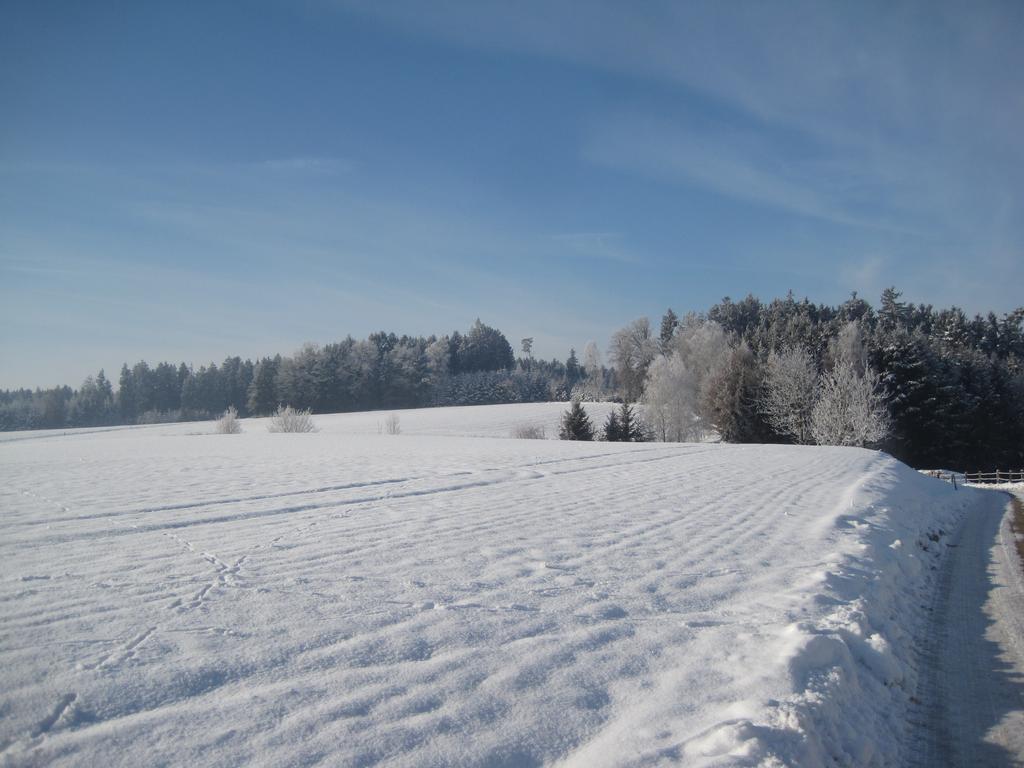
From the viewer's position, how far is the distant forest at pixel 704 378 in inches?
1570

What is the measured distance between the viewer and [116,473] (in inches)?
529

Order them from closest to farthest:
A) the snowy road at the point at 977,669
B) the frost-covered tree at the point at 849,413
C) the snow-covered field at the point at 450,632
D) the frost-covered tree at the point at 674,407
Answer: the snow-covered field at the point at 450,632
the snowy road at the point at 977,669
the frost-covered tree at the point at 849,413
the frost-covered tree at the point at 674,407

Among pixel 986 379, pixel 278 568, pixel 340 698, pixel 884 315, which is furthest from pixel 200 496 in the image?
pixel 884 315

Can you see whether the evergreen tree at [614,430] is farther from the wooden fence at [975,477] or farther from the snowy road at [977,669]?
the snowy road at [977,669]

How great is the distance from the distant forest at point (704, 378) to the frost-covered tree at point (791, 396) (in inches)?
13.7

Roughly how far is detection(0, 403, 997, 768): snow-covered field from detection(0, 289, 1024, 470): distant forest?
33.5 m

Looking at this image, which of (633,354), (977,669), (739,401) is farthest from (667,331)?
(977,669)

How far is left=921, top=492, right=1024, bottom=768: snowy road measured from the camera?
4.04 m

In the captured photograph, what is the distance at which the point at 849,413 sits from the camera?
3306 centimetres

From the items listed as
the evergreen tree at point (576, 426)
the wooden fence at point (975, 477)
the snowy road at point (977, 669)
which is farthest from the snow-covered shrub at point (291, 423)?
the wooden fence at point (975, 477)

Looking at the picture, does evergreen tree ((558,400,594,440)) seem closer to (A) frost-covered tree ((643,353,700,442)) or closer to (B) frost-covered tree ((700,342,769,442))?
(B) frost-covered tree ((700,342,769,442))

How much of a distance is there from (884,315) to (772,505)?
73967 millimetres

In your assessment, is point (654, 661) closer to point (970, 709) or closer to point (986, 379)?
point (970, 709)

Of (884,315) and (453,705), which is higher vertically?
(884,315)
